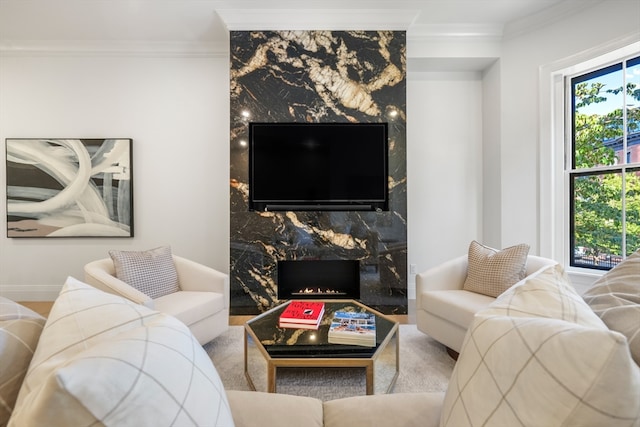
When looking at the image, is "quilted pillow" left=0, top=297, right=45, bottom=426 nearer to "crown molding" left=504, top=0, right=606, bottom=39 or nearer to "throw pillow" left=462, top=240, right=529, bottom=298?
"throw pillow" left=462, top=240, right=529, bottom=298

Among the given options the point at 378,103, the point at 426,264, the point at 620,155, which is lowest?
the point at 426,264

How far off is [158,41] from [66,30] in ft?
2.96

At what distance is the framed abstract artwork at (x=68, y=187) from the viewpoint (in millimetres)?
3367

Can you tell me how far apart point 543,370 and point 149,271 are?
2.37 metres

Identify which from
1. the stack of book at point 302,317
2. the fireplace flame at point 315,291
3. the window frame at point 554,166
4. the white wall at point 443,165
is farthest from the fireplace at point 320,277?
the window frame at point 554,166

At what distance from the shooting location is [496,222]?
330cm

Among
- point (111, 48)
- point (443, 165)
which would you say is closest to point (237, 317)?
point (443, 165)

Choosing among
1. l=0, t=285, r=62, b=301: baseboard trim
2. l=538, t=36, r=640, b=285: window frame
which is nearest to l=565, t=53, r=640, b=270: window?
l=538, t=36, r=640, b=285: window frame

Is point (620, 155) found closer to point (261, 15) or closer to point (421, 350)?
point (421, 350)

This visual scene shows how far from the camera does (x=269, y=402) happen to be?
840mm

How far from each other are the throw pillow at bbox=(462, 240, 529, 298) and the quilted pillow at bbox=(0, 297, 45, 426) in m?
2.41

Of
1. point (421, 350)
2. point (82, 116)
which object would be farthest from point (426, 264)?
point (82, 116)

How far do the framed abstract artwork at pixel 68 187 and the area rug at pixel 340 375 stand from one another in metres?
2.23

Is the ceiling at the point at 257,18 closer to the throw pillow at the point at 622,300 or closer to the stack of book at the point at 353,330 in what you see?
the stack of book at the point at 353,330
